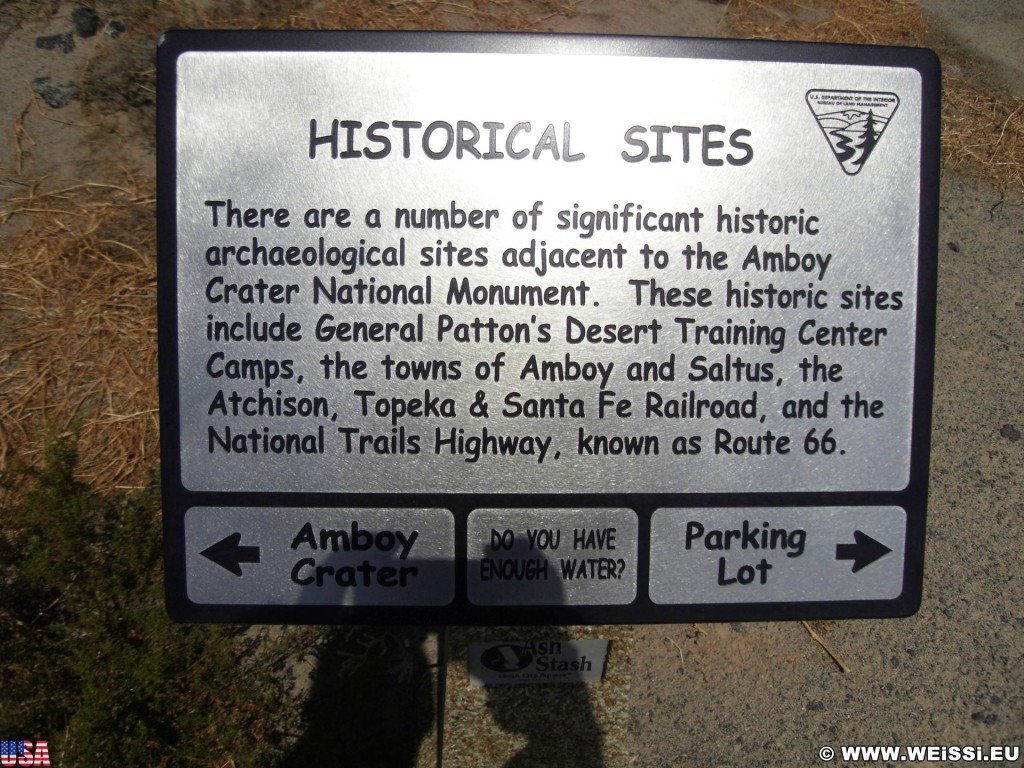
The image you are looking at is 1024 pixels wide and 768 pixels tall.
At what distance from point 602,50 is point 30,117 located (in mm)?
2529

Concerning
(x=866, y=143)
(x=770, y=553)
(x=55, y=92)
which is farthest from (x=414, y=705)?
(x=55, y=92)

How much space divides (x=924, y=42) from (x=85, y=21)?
385 centimetres

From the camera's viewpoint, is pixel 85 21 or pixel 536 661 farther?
pixel 85 21

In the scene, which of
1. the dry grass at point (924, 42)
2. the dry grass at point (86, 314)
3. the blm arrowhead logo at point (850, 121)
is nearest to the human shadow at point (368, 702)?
the dry grass at point (86, 314)

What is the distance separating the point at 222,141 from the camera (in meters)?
1.36

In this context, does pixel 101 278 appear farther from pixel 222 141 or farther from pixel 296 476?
pixel 296 476

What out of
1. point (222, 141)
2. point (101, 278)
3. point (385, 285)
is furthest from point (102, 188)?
point (385, 285)

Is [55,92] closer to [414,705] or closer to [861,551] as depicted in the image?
[414,705]

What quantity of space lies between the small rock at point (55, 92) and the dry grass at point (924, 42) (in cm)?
293

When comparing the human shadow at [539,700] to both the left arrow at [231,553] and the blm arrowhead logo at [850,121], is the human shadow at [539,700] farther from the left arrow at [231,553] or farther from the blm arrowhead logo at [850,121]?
the blm arrowhead logo at [850,121]

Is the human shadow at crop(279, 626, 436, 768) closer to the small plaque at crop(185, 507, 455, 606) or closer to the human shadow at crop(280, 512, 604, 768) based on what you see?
the human shadow at crop(280, 512, 604, 768)

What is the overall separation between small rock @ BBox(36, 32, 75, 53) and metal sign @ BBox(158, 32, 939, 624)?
1745 millimetres

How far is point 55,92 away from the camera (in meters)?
2.52

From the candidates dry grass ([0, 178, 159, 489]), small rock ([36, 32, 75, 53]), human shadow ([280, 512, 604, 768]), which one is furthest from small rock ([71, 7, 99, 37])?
human shadow ([280, 512, 604, 768])
